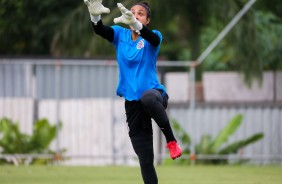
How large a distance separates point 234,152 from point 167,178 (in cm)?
660

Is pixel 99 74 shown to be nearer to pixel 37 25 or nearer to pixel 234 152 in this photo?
pixel 234 152

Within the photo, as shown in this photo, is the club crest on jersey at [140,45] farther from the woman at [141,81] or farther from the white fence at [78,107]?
the white fence at [78,107]

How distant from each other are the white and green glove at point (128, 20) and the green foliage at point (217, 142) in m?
10.0

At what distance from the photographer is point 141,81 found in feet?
28.8

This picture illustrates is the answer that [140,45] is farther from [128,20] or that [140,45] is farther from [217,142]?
[217,142]

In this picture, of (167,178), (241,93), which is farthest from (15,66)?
(241,93)

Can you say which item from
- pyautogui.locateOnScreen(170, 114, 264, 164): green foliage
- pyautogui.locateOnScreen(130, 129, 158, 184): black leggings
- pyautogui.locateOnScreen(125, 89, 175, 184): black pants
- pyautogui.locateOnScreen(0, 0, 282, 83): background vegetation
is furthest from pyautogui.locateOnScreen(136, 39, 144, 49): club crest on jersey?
pyautogui.locateOnScreen(0, 0, 282, 83): background vegetation

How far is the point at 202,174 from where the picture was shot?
1404cm

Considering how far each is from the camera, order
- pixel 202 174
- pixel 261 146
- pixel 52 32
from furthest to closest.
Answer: pixel 52 32
pixel 261 146
pixel 202 174

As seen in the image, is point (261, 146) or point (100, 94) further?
point (261, 146)

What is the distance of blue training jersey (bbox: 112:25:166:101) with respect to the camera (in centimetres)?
879

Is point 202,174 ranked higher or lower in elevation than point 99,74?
lower

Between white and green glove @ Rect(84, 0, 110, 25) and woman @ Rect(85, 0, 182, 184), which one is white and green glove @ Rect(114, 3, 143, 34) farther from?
white and green glove @ Rect(84, 0, 110, 25)

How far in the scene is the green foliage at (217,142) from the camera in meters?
18.7
